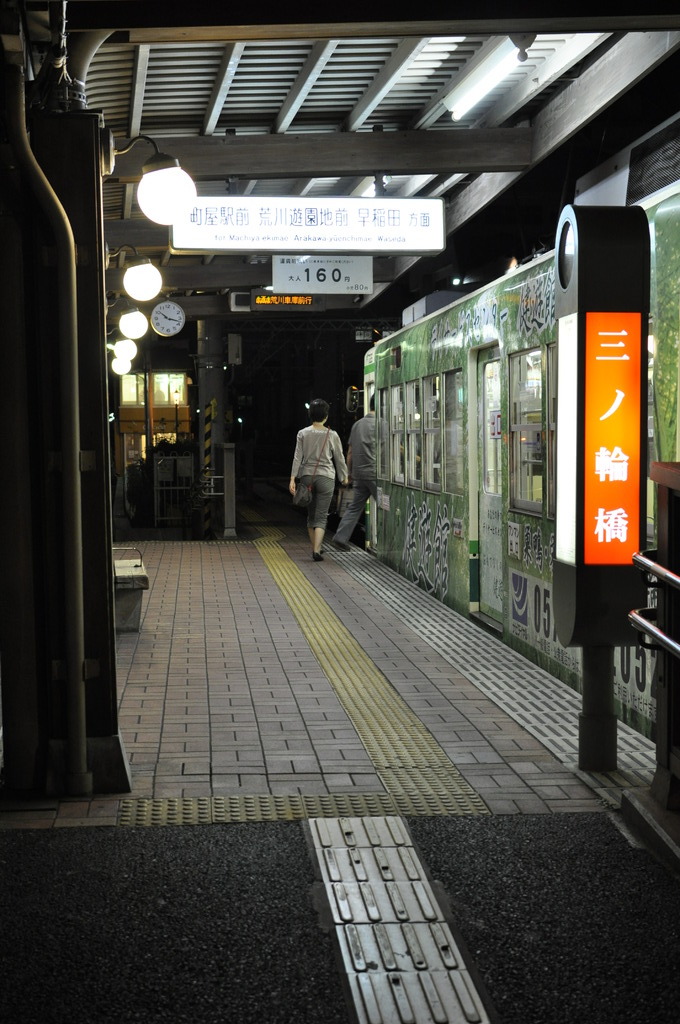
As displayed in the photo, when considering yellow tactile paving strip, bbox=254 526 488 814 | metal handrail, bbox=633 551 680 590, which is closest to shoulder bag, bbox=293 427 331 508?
yellow tactile paving strip, bbox=254 526 488 814

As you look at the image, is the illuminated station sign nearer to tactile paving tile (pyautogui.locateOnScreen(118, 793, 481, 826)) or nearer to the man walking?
tactile paving tile (pyautogui.locateOnScreen(118, 793, 481, 826))

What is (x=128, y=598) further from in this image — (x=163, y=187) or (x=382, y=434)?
(x=382, y=434)

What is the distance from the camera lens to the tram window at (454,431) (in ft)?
31.0

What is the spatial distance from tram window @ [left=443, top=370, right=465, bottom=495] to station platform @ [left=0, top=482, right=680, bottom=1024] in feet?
8.96

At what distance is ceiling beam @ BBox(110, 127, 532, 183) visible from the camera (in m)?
8.10

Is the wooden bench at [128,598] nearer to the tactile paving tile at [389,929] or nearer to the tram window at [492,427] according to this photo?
the tram window at [492,427]

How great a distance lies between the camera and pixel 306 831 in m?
4.36

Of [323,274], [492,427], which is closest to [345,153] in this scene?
[492,427]

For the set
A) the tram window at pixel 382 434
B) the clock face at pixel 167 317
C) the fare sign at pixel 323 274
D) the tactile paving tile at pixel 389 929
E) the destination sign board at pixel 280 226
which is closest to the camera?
the tactile paving tile at pixel 389 929

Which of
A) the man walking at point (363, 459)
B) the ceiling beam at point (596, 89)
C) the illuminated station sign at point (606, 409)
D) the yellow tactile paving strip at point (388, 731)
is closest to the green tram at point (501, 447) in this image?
the illuminated station sign at point (606, 409)

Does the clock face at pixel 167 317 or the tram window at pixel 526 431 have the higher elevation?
the clock face at pixel 167 317

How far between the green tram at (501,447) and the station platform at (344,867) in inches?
22.6

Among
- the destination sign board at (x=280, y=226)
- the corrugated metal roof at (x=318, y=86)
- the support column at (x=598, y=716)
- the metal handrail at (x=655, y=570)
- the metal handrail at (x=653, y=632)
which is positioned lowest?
the support column at (x=598, y=716)

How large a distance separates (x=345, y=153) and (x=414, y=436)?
397 centimetres
